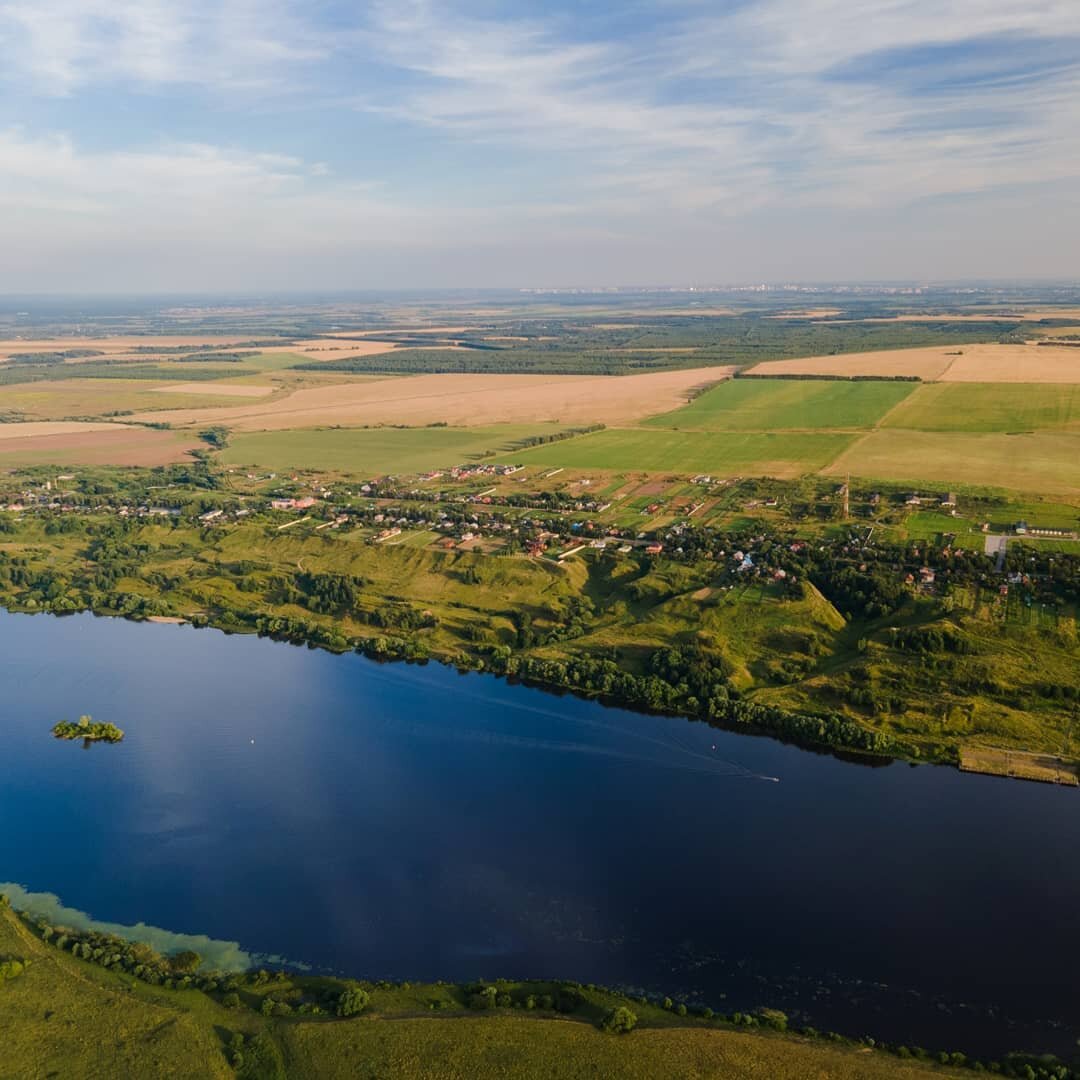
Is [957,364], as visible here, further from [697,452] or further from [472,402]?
[472,402]

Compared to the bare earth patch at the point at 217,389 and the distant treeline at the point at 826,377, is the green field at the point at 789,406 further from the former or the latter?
the bare earth patch at the point at 217,389

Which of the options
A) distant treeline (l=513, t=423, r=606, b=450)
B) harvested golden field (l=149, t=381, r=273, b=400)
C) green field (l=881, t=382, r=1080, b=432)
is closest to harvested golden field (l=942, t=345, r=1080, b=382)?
green field (l=881, t=382, r=1080, b=432)

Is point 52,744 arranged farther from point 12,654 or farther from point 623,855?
point 623,855

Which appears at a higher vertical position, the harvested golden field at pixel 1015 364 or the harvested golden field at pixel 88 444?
the harvested golden field at pixel 1015 364

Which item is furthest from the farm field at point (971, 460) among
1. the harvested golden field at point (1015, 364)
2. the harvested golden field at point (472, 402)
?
the harvested golden field at point (1015, 364)

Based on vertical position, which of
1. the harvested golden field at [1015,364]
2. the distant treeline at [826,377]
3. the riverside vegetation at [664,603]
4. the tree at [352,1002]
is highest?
the harvested golden field at [1015,364]

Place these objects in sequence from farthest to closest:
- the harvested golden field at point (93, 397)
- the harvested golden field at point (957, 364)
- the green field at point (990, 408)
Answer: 1. the harvested golden field at point (93, 397)
2. the harvested golden field at point (957, 364)
3. the green field at point (990, 408)

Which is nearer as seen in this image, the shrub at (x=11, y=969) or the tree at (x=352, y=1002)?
the tree at (x=352, y=1002)
